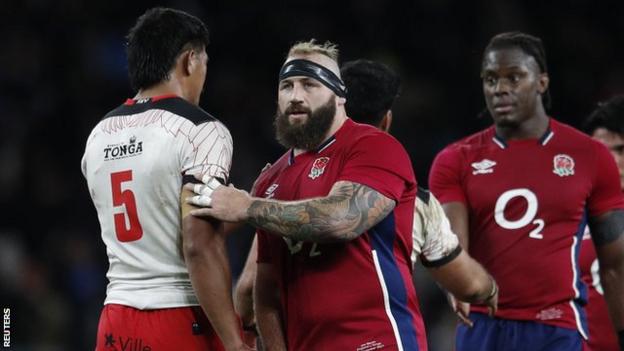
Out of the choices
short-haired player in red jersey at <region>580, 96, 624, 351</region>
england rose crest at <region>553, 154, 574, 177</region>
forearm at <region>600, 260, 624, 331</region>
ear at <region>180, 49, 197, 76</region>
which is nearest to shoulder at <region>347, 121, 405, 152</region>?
ear at <region>180, 49, 197, 76</region>

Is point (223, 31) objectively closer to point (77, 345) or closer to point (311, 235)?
point (77, 345)

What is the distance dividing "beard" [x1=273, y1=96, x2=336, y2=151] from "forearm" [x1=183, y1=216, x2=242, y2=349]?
605 millimetres

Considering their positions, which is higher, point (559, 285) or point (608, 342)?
point (559, 285)

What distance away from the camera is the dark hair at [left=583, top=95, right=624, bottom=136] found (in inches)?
265

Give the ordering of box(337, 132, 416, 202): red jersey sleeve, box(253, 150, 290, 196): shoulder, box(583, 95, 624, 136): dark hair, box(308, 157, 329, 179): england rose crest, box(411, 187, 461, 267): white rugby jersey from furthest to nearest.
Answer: box(583, 95, 624, 136): dark hair → box(411, 187, 461, 267): white rugby jersey → box(253, 150, 290, 196): shoulder → box(308, 157, 329, 179): england rose crest → box(337, 132, 416, 202): red jersey sleeve

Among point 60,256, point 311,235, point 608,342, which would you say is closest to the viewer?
point 311,235

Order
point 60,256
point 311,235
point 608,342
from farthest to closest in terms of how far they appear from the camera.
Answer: point 60,256
point 608,342
point 311,235

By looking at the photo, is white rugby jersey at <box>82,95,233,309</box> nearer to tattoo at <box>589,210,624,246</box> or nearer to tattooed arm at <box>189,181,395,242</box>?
tattooed arm at <box>189,181,395,242</box>

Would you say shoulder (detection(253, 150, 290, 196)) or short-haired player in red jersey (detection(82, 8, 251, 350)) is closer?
short-haired player in red jersey (detection(82, 8, 251, 350))

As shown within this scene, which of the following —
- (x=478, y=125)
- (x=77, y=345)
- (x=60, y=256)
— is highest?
(x=478, y=125)

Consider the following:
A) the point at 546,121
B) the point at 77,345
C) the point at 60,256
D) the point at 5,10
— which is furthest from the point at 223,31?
the point at 546,121

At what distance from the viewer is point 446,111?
43.8ft

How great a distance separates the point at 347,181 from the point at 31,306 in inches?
268

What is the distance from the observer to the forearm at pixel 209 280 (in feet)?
14.5
